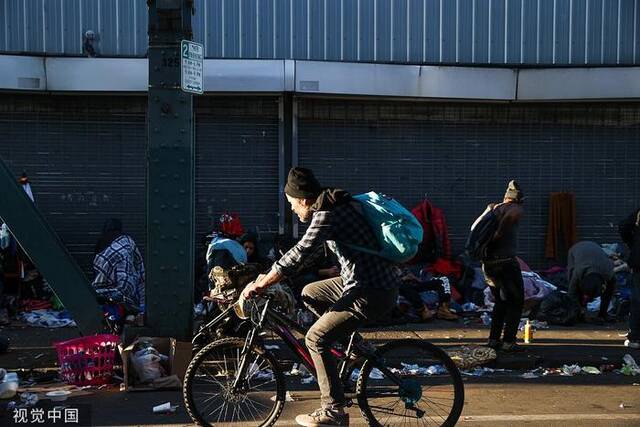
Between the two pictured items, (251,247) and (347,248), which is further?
(251,247)

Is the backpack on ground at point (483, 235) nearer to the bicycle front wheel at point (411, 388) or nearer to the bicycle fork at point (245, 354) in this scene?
the bicycle front wheel at point (411, 388)

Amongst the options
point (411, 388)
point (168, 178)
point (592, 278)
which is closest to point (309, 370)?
point (411, 388)

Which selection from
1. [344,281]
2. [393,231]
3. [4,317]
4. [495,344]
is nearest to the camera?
[393,231]

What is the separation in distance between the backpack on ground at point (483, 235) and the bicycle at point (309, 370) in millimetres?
2648

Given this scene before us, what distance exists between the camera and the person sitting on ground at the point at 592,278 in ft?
32.3

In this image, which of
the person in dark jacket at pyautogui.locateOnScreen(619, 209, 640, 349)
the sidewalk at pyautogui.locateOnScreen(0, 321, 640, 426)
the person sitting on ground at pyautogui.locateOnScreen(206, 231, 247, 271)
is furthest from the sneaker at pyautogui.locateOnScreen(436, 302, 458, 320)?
the person sitting on ground at pyautogui.locateOnScreen(206, 231, 247, 271)

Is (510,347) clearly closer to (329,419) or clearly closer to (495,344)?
(495,344)

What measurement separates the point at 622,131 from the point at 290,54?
539 cm

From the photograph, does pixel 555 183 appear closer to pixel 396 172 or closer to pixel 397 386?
pixel 396 172

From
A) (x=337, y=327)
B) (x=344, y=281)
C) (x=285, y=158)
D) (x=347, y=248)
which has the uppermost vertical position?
(x=285, y=158)

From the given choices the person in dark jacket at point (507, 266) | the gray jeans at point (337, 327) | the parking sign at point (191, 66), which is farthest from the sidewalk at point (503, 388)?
the parking sign at point (191, 66)

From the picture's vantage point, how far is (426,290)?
1025 cm

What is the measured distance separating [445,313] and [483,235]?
98.3 inches

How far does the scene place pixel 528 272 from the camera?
1078 cm
